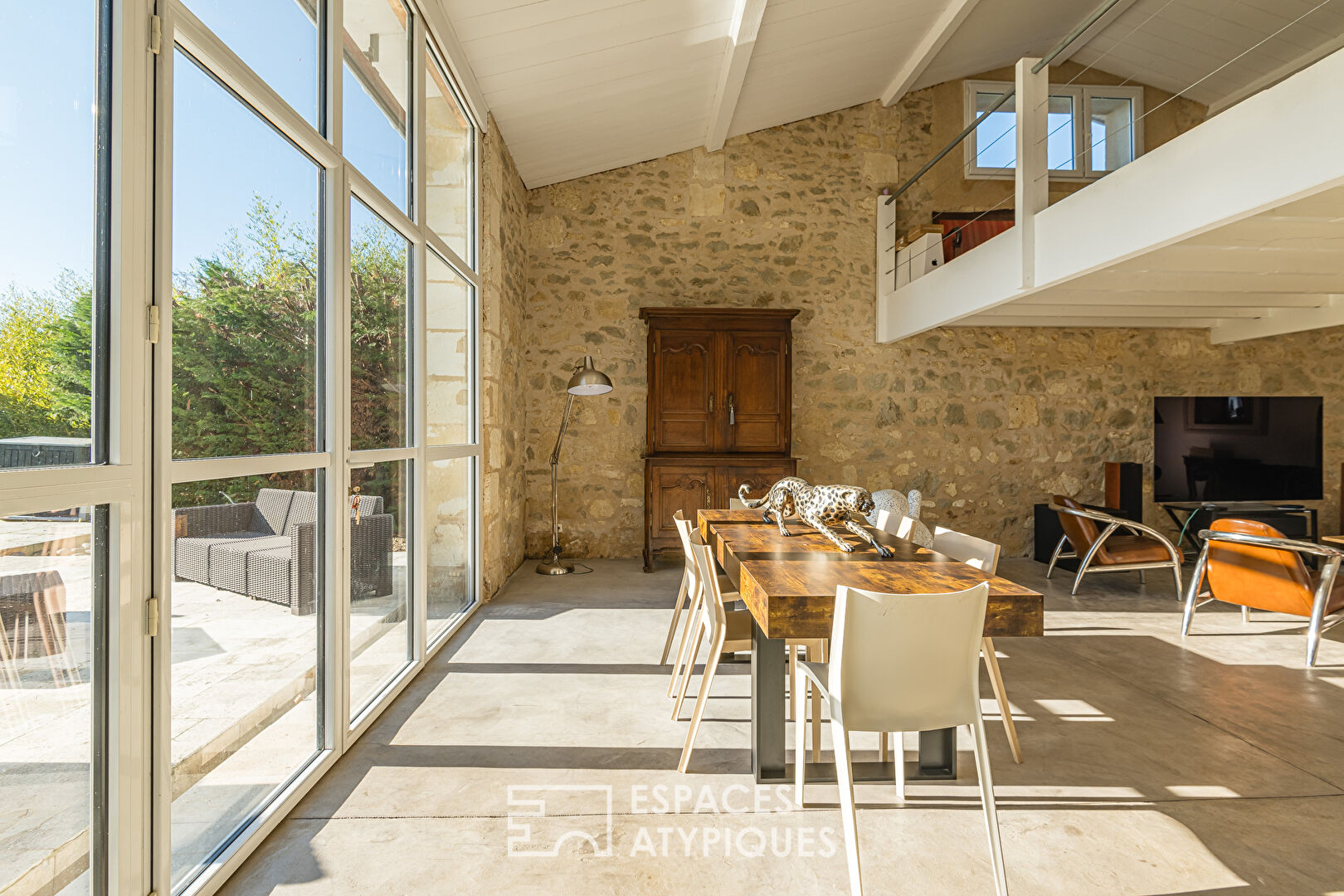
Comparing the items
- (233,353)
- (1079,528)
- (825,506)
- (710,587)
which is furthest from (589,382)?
(1079,528)

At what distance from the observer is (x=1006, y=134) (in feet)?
22.7

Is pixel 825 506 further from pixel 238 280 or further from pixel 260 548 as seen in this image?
pixel 238 280

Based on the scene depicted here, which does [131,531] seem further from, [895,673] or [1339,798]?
[1339,798]

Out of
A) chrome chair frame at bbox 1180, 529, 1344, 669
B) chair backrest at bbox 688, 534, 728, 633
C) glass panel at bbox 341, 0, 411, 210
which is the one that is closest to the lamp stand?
glass panel at bbox 341, 0, 411, 210

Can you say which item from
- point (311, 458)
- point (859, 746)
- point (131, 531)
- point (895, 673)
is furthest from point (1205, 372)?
point (131, 531)

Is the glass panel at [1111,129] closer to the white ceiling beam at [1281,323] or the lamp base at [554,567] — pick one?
the white ceiling beam at [1281,323]

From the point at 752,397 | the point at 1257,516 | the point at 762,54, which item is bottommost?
the point at 1257,516

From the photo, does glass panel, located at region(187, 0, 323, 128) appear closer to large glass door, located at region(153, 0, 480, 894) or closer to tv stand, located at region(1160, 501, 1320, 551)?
large glass door, located at region(153, 0, 480, 894)

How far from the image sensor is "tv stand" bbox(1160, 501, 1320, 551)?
629 cm

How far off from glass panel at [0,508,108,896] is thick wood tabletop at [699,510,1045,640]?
150 cm

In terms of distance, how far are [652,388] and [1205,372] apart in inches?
215

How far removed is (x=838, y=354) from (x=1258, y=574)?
3.70m

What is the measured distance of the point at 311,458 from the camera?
7.89 ft

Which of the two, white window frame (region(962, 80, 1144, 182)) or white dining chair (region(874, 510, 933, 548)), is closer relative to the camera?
white dining chair (region(874, 510, 933, 548))
